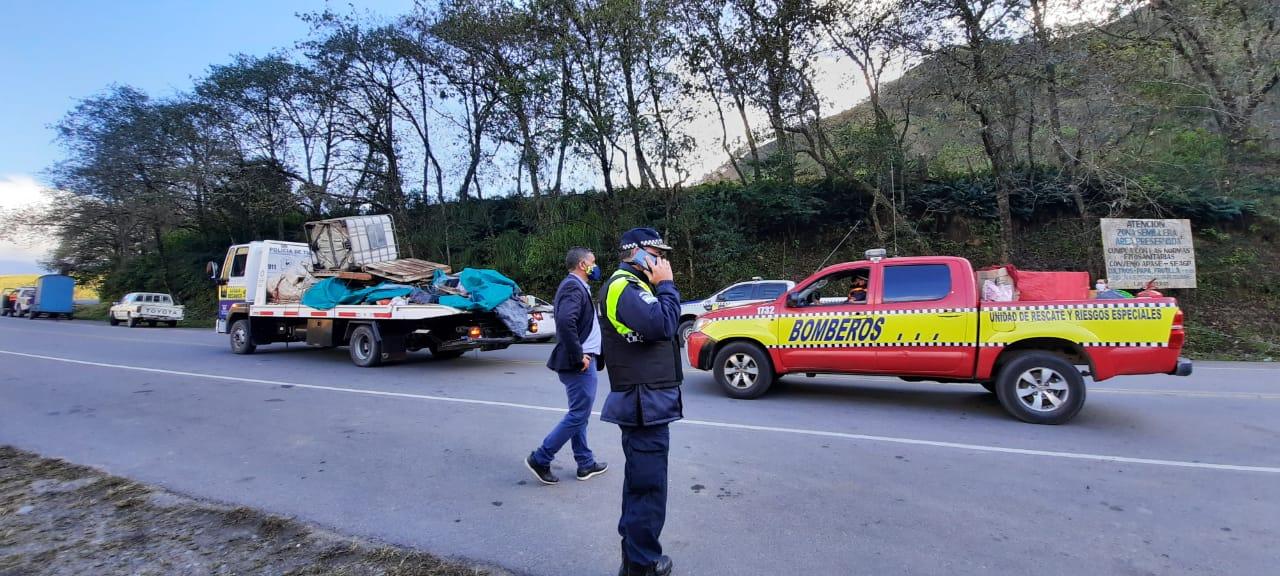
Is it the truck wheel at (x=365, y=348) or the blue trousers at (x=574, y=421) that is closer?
the blue trousers at (x=574, y=421)

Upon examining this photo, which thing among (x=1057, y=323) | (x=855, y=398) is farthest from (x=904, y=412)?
(x=1057, y=323)

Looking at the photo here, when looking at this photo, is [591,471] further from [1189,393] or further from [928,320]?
[1189,393]

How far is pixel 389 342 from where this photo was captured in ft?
35.4

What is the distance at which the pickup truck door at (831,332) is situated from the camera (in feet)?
23.1

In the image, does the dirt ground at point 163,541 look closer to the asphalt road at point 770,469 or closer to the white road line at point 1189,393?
the asphalt road at point 770,469

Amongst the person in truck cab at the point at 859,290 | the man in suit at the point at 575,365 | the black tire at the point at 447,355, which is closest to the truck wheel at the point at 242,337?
the black tire at the point at 447,355

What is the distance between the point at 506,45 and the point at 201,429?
18.1 m

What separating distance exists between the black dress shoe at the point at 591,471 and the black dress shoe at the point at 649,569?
1.63 meters

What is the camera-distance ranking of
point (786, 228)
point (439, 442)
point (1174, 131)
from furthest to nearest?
point (786, 228)
point (1174, 131)
point (439, 442)

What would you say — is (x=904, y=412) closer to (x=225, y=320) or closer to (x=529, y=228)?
(x=225, y=320)

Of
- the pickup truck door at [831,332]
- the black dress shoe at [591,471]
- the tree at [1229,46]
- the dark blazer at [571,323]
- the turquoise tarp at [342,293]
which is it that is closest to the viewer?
the dark blazer at [571,323]

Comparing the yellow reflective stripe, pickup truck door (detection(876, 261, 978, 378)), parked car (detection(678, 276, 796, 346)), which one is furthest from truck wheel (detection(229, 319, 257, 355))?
the yellow reflective stripe

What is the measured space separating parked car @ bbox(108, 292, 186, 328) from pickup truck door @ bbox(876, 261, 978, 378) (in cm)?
3024

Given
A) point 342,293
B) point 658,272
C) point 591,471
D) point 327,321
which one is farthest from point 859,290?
point 327,321
